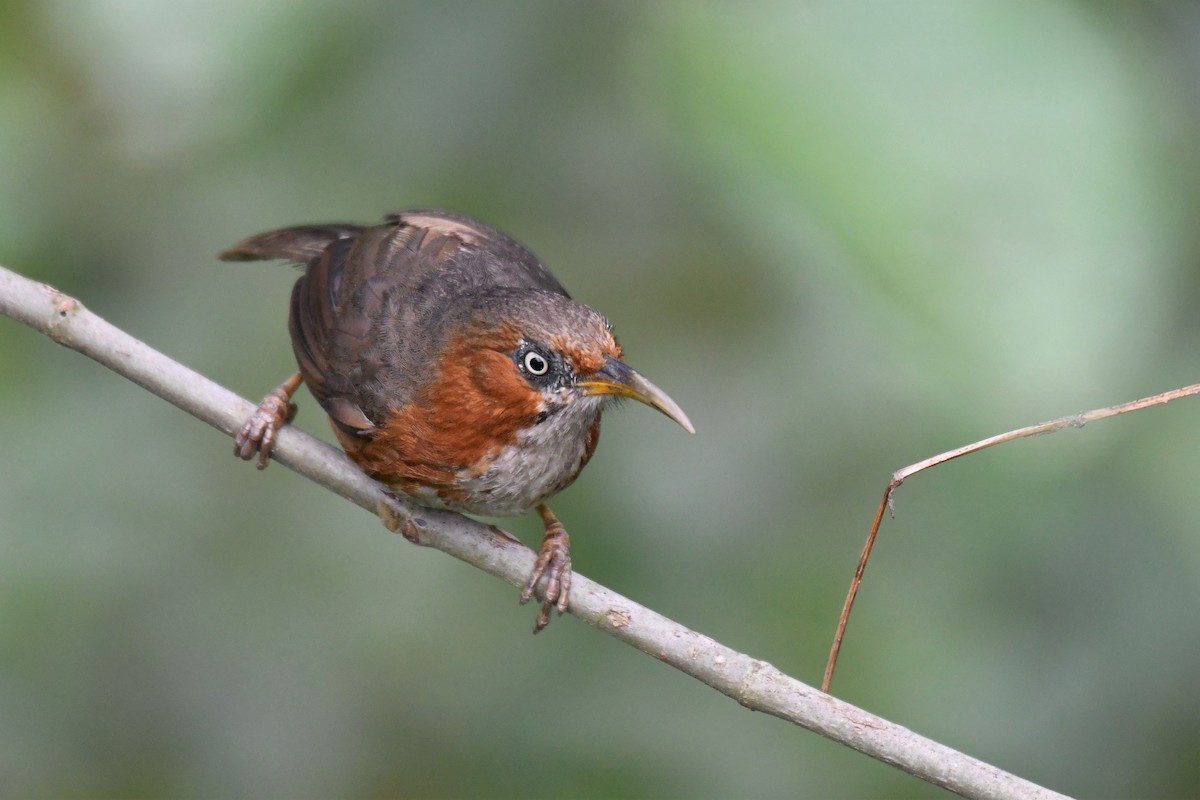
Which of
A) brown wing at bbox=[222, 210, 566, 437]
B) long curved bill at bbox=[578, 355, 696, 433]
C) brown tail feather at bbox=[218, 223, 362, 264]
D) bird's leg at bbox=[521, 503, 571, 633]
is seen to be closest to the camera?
long curved bill at bbox=[578, 355, 696, 433]

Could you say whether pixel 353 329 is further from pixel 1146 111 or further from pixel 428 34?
pixel 1146 111

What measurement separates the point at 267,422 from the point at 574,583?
3.61 feet

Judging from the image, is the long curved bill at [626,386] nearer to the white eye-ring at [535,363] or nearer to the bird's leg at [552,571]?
the white eye-ring at [535,363]

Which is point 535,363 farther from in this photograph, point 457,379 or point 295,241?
point 295,241

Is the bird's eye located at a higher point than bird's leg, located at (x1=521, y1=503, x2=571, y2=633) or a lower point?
higher

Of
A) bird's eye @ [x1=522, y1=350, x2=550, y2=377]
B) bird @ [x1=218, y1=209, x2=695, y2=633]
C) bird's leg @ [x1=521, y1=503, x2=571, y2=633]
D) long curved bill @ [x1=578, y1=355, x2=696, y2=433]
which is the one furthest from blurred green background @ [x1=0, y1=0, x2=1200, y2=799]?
bird's eye @ [x1=522, y1=350, x2=550, y2=377]

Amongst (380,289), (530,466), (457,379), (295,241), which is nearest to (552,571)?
(530,466)

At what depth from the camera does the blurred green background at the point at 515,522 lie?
3.84 meters

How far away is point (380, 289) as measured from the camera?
4062 millimetres

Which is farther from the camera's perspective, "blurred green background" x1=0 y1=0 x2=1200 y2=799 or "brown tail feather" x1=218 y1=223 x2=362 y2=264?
"brown tail feather" x1=218 y1=223 x2=362 y2=264

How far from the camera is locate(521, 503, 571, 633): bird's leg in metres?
3.50

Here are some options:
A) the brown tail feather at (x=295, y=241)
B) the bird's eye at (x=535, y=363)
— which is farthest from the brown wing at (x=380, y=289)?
the bird's eye at (x=535, y=363)

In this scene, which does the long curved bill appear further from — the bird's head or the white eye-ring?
the white eye-ring

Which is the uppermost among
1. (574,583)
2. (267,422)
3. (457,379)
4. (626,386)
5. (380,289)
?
(380,289)
